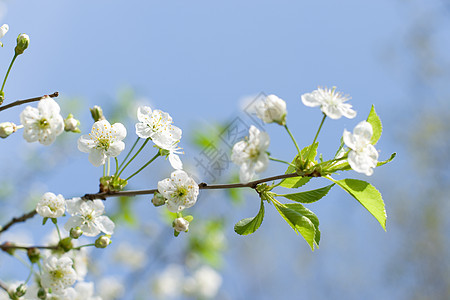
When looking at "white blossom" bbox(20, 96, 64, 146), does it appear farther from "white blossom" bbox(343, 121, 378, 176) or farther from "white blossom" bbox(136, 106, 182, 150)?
"white blossom" bbox(343, 121, 378, 176)

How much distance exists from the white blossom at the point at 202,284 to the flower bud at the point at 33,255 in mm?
3141

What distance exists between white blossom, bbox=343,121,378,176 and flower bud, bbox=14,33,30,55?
38.7 inches

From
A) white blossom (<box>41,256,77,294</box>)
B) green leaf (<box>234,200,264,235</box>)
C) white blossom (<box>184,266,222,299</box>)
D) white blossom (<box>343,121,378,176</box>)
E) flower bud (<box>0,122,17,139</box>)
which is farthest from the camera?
white blossom (<box>184,266,222,299</box>)

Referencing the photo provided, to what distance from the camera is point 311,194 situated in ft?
4.48

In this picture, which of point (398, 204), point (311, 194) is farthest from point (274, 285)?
point (311, 194)

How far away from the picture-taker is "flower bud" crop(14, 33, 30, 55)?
136cm

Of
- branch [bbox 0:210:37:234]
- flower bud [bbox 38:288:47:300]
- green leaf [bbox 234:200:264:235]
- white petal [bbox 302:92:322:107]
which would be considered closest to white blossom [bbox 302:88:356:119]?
white petal [bbox 302:92:322:107]

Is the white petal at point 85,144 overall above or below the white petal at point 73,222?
above

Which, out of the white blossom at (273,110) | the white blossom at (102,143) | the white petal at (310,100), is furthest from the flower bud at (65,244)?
the white petal at (310,100)

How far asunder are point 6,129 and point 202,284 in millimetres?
3650

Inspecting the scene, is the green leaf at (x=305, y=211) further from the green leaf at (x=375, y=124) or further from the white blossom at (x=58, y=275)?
the white blossom at (x=58, y=275)

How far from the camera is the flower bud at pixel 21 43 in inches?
53.6

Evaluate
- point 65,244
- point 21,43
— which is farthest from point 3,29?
point 65,244

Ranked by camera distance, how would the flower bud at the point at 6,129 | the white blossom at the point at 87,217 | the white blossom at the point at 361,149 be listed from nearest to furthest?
the white blossom at the point at 361,149, the flower bud at the point at 6,129, the white blossom at the point at 87,217
